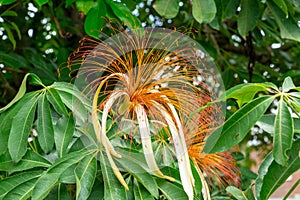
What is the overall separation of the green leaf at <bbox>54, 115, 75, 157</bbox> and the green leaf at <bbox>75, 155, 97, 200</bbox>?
110mm

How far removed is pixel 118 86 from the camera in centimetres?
95

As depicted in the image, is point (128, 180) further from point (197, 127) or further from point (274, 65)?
point (274, 65)

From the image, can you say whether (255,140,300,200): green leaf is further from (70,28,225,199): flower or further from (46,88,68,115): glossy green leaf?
(46,88,68,115): glossy green leaf

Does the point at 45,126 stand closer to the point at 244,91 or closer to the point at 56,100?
the point at 56,100

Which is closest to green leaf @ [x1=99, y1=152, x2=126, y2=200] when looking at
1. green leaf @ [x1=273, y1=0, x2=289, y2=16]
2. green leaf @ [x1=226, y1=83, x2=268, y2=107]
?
green leaf @ [x1=226, y1=83, x2=268, y2=107]

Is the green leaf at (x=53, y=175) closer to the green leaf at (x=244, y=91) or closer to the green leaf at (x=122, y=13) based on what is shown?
the green leaf at (x=244, y=91)

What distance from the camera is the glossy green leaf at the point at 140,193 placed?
0.89m

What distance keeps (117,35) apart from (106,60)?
2.4 inches

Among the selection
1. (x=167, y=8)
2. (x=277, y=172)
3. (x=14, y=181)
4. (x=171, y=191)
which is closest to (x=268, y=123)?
(x=277, y=172)

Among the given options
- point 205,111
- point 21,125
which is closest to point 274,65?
point 205,111

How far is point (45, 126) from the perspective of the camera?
1.00 meters

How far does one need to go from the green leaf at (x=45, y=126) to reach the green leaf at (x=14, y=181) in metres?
0.06

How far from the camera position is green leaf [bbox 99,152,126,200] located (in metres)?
0.87

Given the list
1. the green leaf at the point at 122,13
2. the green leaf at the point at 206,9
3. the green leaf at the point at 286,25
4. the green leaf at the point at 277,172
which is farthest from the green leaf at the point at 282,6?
the green leaf at the point at 277,172
